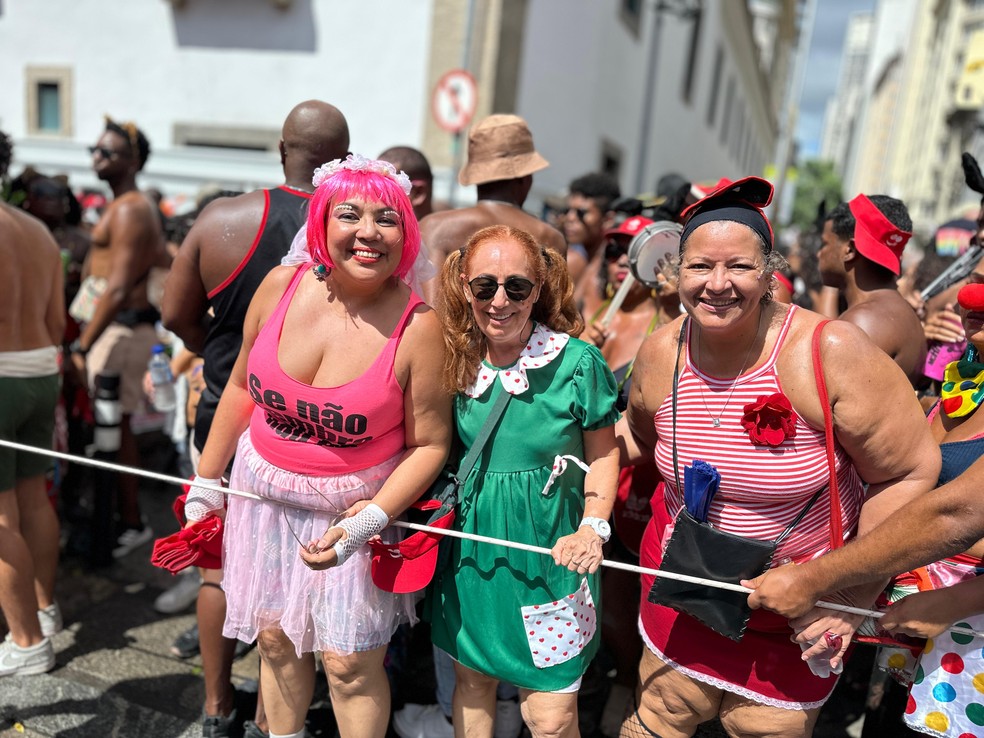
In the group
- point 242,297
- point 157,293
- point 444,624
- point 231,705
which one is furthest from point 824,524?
point 157,293

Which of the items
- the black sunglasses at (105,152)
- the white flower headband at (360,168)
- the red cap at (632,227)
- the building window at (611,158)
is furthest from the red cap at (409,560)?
the building window at (611,158)

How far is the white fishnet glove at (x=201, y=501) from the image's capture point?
7.90 feet

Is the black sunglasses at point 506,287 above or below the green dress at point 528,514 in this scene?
above

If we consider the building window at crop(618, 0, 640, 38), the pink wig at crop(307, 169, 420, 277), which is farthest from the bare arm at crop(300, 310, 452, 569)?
the building window at crop(618, 0, 640, 38)

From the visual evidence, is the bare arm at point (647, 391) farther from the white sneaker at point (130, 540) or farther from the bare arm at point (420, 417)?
the white sneaker at point (130, 540)

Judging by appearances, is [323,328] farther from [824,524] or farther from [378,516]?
[824,524]

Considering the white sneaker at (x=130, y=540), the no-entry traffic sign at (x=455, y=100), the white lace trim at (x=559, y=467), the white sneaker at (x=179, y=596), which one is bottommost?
the white sneaker at (x=130, y=540)

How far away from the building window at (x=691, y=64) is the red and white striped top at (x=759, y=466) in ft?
57.7

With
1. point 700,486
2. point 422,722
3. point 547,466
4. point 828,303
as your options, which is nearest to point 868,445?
point 700,486

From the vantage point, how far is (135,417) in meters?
4.44

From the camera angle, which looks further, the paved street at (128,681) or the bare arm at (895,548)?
the paved street at (128,681)

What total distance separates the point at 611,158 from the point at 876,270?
11555 mm

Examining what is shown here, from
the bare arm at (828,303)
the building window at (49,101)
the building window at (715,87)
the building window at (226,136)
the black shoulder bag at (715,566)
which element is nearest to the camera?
the black shoulder bag at (715,566)

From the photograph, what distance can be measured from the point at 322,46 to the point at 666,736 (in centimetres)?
1032
